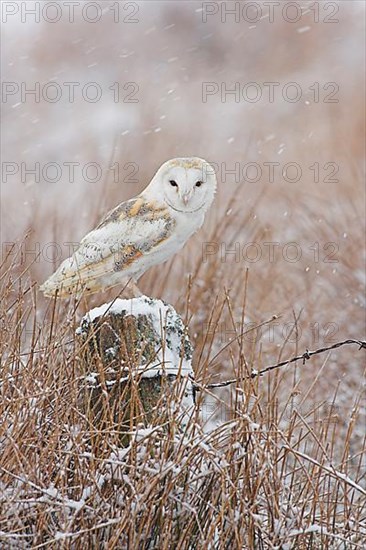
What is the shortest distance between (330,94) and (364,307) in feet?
28.4

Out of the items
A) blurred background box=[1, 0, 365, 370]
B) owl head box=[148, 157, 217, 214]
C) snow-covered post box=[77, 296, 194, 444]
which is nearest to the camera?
snow-covered post box=[77, 296, 194, 444]

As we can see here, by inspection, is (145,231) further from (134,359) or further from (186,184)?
(134,359)

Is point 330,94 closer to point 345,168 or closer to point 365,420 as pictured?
point 345,168

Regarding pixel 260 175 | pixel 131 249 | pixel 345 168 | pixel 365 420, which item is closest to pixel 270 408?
Result: pixel 131 249

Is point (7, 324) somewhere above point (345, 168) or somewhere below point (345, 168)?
above

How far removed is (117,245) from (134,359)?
0.36 metres

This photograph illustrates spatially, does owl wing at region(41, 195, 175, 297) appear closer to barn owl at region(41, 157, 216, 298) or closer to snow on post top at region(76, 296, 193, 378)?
barn owl at region(41, 157, 216, 298)

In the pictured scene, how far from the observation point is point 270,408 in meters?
2.33

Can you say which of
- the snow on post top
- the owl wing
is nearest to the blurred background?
the owl wing

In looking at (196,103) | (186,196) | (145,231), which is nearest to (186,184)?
(186,196)

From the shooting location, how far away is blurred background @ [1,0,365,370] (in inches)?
379

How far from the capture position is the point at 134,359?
224 centimetres

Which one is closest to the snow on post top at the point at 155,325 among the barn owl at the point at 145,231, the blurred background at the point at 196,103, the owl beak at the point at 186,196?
the barn owl at the point at 145,231

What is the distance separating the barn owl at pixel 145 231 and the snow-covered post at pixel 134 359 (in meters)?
0.17
